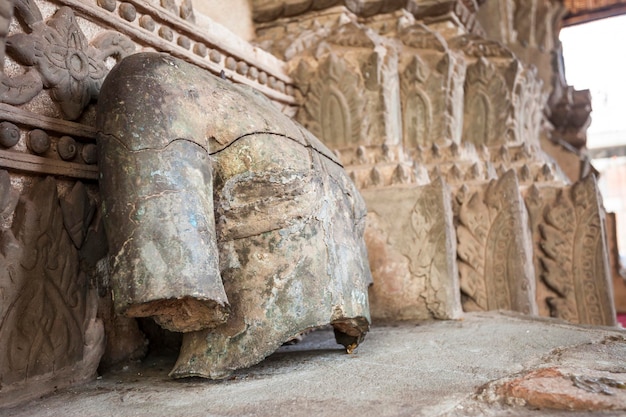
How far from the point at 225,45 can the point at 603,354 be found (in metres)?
1.93

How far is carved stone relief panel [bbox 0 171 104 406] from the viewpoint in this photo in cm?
144

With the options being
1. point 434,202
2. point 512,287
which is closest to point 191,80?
point 434,202

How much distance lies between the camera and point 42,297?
5.07ft

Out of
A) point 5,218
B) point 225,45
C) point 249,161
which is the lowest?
point 5,218

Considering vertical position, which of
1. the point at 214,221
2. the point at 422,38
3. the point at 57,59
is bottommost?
the point at 214,221

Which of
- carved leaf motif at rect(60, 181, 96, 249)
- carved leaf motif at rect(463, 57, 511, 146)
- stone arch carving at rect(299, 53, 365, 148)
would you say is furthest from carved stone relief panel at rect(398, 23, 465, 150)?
carved leaf motif at rect(60, 181, 96, 249)

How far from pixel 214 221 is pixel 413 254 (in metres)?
1.36

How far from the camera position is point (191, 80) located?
162 centimetres

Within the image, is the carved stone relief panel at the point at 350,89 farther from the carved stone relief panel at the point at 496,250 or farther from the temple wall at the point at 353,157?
the carved stone relief panel at the point at 496,250

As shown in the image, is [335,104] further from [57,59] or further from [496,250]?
[57,59]

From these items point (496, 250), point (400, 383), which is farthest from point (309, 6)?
point (400, 383)

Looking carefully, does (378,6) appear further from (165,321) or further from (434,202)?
(165,321)

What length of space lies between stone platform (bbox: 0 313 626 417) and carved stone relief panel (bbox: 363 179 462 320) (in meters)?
0.51

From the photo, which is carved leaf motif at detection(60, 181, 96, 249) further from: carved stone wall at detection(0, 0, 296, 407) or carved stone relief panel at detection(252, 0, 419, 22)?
carved stone relief panel at detection(252, 0, 419, 22)
